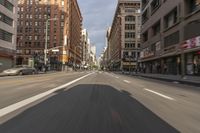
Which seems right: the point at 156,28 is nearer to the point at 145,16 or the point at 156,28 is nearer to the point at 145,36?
the point at 145,36

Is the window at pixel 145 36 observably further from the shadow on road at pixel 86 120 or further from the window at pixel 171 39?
the shadow on road at pixel 86 120

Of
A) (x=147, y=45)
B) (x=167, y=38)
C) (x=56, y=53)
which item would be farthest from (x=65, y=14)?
(x=167, y=38)

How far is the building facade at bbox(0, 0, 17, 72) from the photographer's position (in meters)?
56.0

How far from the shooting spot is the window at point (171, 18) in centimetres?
5075

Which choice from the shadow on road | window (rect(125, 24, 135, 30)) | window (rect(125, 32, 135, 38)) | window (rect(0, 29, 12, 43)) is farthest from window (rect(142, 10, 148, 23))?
the shadow on road

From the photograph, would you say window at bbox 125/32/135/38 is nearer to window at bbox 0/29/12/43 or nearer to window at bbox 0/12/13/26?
window at bbox 0/12/13/26

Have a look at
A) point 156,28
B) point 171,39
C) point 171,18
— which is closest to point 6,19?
point 171,18

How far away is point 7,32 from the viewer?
196 ft

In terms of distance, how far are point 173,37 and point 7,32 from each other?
30251 mm

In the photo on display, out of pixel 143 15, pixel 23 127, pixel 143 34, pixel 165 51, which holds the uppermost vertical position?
pixel 143 15

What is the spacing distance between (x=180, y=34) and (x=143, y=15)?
3806 centimetres

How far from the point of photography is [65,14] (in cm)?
12500

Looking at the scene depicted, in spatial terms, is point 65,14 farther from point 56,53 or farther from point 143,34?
point 143,34

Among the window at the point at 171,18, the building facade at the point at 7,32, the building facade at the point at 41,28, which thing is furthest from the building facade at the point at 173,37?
the building facade at the point at 41,28
